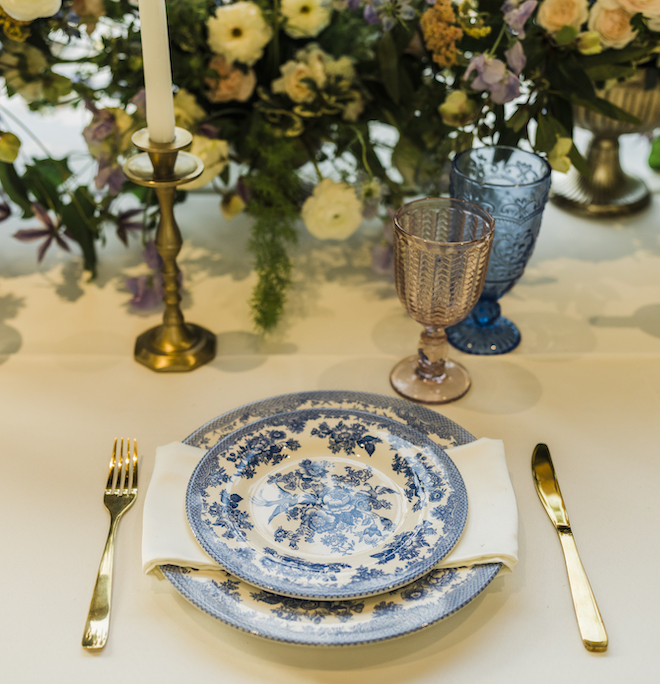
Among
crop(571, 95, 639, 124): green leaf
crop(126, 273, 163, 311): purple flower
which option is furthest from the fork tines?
crop(571, 95, 639, 124): green leaf

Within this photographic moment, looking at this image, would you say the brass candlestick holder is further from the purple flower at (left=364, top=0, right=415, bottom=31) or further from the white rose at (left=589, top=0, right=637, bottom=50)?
the white rose at (left=589, top=0, right=637, bottom=50)

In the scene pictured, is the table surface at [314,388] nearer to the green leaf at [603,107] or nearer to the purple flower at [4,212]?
the purple flower at [4,212]

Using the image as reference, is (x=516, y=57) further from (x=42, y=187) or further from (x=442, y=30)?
(x=42, y=187)

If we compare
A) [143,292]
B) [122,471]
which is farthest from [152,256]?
[122,471]

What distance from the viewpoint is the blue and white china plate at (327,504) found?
0.64 metres

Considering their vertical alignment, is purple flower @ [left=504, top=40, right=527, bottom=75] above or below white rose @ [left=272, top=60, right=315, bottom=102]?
above

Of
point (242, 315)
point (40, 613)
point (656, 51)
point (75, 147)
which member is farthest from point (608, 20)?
point (75, 147)

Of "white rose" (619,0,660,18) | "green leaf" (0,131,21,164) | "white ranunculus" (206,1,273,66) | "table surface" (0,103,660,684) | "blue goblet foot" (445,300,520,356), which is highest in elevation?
"white rose" (619,0,660,18)

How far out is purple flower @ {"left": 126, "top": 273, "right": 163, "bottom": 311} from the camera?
104 cm

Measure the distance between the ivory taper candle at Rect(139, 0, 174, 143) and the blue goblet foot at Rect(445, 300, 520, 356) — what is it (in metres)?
0.46

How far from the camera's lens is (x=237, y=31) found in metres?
1.01

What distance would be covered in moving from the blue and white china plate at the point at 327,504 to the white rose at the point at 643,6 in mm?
612

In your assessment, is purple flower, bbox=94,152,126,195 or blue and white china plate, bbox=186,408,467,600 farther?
purple flower, bbox=94,152,126,195

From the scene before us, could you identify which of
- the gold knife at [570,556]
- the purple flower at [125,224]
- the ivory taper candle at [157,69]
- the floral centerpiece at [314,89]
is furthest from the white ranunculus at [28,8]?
the gold knife at [570,556]
